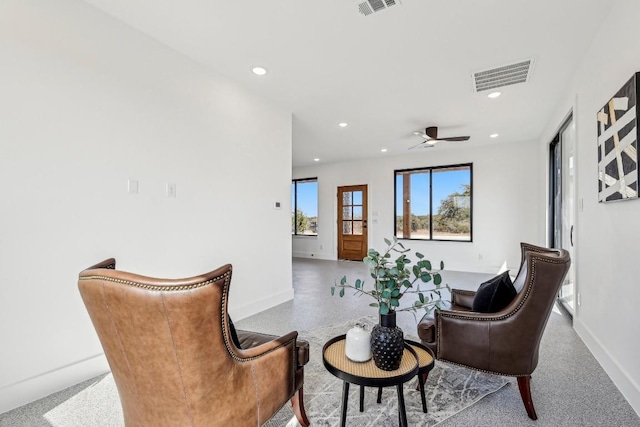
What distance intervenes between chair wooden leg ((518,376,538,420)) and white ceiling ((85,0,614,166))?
2.42m

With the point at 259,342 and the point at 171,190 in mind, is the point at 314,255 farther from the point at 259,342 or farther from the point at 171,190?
the point at 259,342

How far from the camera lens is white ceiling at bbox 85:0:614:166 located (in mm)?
2281

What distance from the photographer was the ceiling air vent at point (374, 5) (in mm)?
2192

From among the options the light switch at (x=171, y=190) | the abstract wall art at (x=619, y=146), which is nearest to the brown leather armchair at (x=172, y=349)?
the light switch at (x=171, y=190)

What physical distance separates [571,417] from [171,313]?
2.17 m

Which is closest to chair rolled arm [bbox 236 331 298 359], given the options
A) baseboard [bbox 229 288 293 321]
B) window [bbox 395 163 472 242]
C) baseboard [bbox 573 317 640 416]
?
baseboard [bbox 229 288 293 321]

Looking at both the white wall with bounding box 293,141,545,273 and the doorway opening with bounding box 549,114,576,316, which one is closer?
the doorway opening with bounding box 549,114,576,316

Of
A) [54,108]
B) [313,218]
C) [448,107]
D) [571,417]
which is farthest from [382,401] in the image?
[313,218]

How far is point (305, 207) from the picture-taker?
28.9 feet

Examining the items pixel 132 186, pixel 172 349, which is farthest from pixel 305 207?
pixel 172 349

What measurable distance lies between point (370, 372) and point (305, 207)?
7.47 m

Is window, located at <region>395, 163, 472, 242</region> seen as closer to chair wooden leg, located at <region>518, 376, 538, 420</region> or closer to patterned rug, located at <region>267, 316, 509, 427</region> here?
patterned rug, located at <region>267, 316, 509, 427</region>

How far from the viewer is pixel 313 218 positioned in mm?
8695

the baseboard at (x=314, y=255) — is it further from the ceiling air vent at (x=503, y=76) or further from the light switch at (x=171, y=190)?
the light switch at (x=171, y=190)
